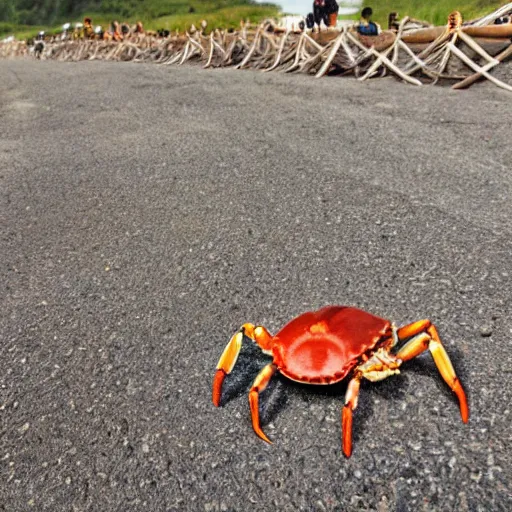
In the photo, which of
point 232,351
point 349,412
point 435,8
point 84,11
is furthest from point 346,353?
point 84,11

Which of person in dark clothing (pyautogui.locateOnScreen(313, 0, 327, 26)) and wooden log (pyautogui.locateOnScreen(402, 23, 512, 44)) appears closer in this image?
wooden log (pyautogui.locateOnScreen(402, 23, 512, 44))

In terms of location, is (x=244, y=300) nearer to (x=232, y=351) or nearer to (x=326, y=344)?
(x=232, y=351)

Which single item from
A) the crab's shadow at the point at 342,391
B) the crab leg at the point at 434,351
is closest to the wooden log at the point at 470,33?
the crab's shadow at the point at 342,391

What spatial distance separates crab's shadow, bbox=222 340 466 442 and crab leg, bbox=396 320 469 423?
0.52ft

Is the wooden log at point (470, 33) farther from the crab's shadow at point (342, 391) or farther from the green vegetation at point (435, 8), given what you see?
the green vegetation at point (435, 8)

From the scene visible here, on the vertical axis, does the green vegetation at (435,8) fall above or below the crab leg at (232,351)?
above

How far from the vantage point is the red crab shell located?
7.09 feet

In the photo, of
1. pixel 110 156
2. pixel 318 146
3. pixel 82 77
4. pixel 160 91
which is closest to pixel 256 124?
pixel 318 146

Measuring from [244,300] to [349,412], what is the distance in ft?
4.69

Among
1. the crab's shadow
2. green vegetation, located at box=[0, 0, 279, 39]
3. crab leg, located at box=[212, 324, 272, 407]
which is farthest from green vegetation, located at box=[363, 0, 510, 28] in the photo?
green vegetation, located at box=[0, 0, 279, 39]

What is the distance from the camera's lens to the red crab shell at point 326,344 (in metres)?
2.16

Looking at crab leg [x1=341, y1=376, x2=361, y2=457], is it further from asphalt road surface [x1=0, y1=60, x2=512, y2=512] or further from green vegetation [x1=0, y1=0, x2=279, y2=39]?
green vegetation [x1=0, y1=0, x2=279, y2=39]

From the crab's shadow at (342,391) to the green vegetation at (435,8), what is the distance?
770 inches

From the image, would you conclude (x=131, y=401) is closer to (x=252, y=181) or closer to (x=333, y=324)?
(x=333, y=324)
